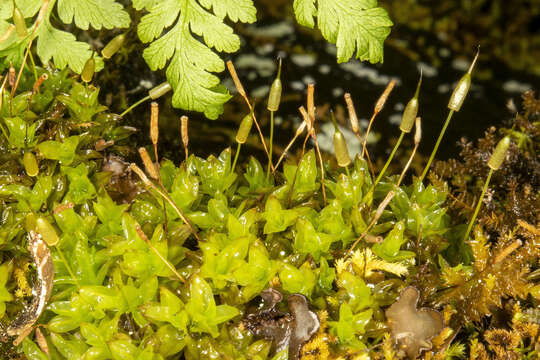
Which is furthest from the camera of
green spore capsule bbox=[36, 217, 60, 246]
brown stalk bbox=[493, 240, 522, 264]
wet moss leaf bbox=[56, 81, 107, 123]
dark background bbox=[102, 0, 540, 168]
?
dark background bbox=[102, 0, 540, 168]

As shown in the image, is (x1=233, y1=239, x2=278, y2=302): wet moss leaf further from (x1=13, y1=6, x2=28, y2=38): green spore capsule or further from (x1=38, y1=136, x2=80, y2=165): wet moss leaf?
(x1=13, y1=6, x2=28, y2=38): green spore capsule

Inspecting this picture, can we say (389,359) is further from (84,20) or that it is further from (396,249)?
(84,20)

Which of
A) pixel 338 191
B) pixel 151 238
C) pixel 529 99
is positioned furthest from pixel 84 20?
pixel 529 99

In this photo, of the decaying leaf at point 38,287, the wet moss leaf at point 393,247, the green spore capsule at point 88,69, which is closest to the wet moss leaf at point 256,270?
the wet moss leaf at point 393,247

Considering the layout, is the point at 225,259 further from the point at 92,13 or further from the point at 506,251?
the point at 92,13

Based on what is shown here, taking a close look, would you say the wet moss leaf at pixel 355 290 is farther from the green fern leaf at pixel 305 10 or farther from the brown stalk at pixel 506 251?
the green fern leaf at pixel 305 10

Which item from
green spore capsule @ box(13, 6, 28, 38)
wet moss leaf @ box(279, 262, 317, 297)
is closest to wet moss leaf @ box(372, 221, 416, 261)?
wet moss leaf @ box(279, 262, 317, 297)
